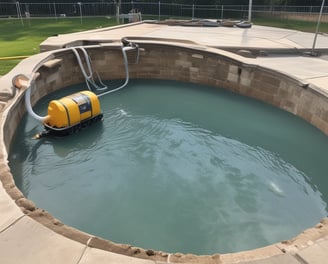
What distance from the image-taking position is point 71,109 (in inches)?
277

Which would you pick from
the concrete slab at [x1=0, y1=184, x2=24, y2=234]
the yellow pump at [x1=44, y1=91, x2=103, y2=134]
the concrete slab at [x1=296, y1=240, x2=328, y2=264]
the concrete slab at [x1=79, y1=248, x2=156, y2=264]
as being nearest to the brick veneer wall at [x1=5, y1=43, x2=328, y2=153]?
the yellow pump at [x1=44, y1=91, x2=103, y2=134]

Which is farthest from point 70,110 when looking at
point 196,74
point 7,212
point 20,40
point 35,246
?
point 20,40

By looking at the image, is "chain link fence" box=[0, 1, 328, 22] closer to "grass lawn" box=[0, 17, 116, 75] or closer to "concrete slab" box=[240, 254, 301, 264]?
"grass lawn" box=[0, 17, 116, 75]

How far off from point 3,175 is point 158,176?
9.10 ft

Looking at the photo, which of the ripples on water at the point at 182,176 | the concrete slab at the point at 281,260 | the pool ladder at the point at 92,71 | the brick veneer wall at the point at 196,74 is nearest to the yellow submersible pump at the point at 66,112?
the ripples on water at the point at 182,176

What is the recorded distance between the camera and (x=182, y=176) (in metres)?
6.12

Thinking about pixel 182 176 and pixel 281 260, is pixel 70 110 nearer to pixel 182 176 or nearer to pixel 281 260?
pixel 182 176

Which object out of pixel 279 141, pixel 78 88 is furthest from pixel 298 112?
pixel 78 88

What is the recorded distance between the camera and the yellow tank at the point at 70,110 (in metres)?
6.93

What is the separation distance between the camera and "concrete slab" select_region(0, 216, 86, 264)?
2.86 m

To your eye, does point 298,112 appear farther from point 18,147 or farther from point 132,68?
point 18,147

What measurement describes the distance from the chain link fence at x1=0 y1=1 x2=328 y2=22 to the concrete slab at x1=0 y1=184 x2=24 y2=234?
82.3ft

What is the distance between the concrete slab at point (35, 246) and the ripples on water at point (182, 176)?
158 centimetres

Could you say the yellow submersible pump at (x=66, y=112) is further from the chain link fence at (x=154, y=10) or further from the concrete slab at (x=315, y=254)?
the chain link fence at (x=154, y=10)
